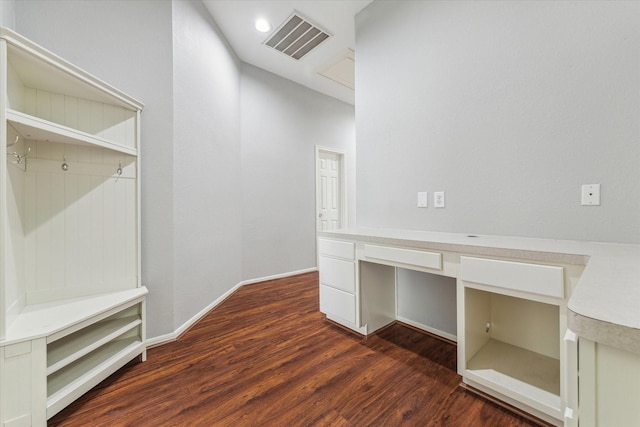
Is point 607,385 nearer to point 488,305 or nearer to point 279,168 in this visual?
point 488,305

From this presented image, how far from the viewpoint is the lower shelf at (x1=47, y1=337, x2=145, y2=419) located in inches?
51.6

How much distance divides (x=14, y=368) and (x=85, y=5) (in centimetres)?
222

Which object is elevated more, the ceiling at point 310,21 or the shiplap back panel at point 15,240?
the ceiling at point 310,21

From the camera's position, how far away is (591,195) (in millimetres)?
1431

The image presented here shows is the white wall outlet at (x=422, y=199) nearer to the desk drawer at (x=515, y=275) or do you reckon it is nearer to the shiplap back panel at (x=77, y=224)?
the desk drawer at (x=515, y=275)

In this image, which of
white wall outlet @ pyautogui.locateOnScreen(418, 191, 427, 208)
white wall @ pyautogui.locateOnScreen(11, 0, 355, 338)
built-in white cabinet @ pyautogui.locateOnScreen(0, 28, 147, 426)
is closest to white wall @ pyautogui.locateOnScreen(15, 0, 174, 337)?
white wall @ pyautogui.locateOnScreen(11, 0, 355, 338)

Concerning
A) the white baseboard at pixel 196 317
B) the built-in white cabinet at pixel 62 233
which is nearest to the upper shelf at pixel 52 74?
the built-in white cabinet at pixel 62 233

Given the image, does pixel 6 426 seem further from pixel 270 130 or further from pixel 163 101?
pixel 270 130

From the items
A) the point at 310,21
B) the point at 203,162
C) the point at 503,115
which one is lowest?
the point at 203,162

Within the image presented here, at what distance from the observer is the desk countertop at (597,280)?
460mm

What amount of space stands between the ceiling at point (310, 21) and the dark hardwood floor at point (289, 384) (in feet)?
9.95

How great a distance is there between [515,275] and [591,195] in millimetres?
686

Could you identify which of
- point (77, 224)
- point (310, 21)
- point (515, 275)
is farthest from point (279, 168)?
point (515, 275)

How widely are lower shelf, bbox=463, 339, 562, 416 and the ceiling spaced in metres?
3.08
